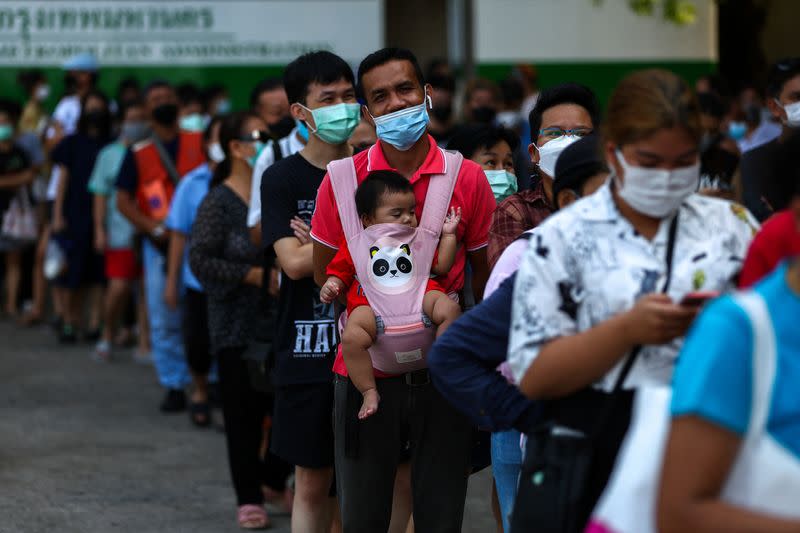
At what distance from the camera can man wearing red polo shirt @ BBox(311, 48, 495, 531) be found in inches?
173

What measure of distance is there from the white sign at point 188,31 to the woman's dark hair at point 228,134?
23.3 feet

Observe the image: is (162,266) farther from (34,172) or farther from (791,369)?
(791,369)

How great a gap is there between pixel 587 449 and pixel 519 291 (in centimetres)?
38

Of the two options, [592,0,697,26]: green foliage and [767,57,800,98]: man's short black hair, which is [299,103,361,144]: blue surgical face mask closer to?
[767,57,800,98]: man's short black hair

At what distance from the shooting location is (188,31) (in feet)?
47.0

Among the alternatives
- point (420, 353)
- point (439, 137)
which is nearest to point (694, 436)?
point (420, 353)

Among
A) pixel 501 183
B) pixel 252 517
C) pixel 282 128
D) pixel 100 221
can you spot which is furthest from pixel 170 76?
pixel 501 183

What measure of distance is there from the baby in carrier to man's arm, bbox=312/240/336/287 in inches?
9.6

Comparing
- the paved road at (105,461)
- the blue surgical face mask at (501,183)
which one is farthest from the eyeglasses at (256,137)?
the paved road at (105,461)

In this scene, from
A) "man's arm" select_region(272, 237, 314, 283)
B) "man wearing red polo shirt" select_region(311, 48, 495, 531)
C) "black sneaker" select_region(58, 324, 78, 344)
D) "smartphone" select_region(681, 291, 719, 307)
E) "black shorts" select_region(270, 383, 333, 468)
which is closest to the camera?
"smartphone" select_region(681, 291, 719, 307)

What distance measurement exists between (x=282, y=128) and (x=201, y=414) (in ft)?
9.69

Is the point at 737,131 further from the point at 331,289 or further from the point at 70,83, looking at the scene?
the point at 331,289

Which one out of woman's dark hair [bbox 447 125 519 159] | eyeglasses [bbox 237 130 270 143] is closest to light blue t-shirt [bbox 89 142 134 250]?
eyeglasses [bbox 237 130 270 143]

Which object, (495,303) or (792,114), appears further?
(792,114)
